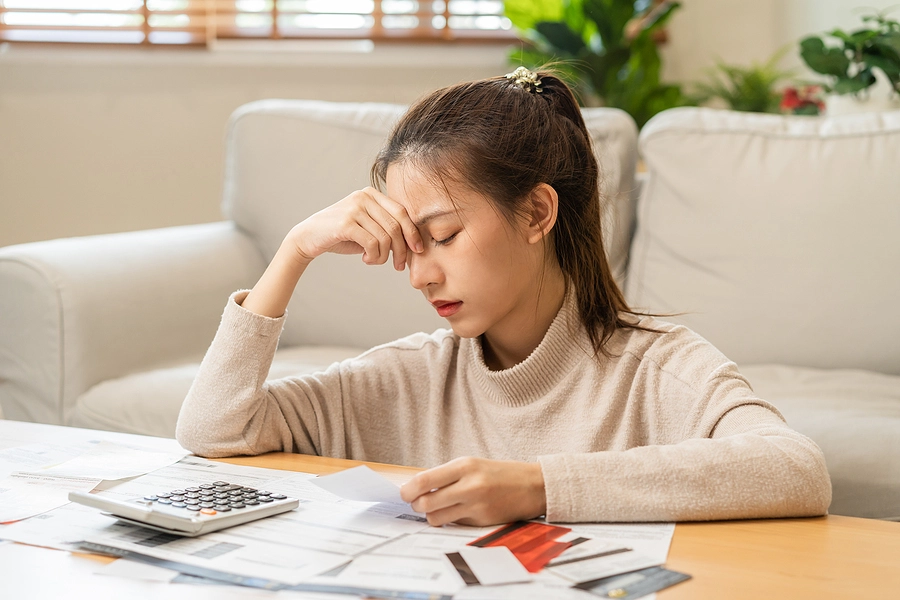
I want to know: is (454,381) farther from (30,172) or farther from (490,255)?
→ (30,172)

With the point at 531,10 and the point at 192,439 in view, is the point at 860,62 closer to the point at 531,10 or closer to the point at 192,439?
the point at 531,10

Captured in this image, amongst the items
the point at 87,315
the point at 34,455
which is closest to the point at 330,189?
the point at 87,315

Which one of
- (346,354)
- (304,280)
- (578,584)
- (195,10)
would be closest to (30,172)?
(195,10)

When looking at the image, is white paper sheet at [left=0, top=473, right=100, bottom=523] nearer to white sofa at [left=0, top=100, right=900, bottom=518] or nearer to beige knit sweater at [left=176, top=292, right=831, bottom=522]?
beige knit sweater at [left=176, top=292, right=831, bottom=522]

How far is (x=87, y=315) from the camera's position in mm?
1567

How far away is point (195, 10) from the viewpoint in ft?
10.1

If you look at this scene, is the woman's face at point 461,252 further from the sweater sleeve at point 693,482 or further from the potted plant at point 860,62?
the potted plant at point 860,62

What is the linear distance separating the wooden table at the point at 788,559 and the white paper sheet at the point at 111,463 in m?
0.52

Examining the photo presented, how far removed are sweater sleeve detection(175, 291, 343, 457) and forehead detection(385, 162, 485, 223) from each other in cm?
21

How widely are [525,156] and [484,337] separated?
24 centimetres

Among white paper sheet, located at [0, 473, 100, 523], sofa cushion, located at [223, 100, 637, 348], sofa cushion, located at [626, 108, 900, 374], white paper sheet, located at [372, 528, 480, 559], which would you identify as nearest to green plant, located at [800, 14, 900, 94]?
sofa cushion, located at [626, 108, 900, 374]

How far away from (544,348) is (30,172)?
102 inches

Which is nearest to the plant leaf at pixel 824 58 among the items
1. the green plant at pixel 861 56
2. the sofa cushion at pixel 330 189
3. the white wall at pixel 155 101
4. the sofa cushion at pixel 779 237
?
the green plant at pixel 861 56

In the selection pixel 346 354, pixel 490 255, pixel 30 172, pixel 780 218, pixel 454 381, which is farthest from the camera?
pixel 30 172
